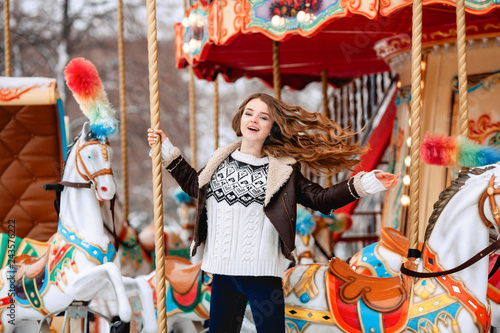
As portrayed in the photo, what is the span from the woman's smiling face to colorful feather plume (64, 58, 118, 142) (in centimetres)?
82

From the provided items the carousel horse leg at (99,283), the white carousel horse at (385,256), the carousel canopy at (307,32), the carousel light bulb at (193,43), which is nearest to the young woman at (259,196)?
the carousel horse leg at (99,283)

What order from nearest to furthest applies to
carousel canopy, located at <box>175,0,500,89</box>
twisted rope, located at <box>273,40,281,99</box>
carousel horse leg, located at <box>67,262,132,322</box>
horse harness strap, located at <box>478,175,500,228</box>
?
1. horse harness strap, located at <box>478,175,500,228</box>
2. carousel horse leg, located at <box>67,262,132,322</box>
3. carousel canopy, located at <box>175,0,500,89</box>
4. twisted rope, located at <box>273,40,281,99</box>

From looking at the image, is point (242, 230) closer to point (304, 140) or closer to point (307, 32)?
point (304, 140)

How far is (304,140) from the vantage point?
8.38 feet

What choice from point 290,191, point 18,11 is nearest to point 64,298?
point 290,191

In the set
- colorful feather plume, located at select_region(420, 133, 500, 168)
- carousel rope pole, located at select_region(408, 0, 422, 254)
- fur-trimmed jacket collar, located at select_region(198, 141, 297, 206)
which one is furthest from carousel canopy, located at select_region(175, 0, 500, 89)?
fur-trimmed jacket collar, located at select_region(198, 141, 297, 206)

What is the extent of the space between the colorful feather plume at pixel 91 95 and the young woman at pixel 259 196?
0.57 meters

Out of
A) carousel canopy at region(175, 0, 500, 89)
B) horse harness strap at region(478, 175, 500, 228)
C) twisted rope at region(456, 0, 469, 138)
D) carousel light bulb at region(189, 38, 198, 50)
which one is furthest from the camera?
carousel light bulb at region(189, 38, 198, 50)

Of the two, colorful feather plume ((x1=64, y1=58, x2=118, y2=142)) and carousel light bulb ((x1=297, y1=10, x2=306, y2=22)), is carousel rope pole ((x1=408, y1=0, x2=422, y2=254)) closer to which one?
carousel light bulb ((x1=297, y1=10, x2=306, y2=22))

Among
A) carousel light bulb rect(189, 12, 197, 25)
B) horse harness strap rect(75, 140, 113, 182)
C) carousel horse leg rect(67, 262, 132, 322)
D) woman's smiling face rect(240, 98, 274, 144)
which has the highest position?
carousel light bulb rect(189, 12, 197, 25)

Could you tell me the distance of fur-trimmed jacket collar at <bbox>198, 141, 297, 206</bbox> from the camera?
2328 millimetres

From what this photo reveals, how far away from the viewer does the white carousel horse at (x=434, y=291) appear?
2.24 metres

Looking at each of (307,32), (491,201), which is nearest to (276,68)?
(307,32)

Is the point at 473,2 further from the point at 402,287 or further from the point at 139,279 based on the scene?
the point at 139,279
